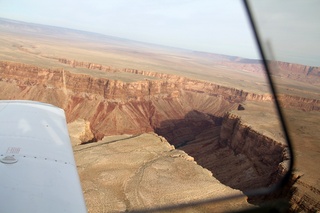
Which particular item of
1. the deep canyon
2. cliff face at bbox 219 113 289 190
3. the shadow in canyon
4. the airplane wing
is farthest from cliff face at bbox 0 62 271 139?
the airplane wing

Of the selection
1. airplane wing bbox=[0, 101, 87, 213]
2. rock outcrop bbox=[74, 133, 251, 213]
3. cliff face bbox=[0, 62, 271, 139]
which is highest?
airplane wing bbox=[0, 101, 87, 213]

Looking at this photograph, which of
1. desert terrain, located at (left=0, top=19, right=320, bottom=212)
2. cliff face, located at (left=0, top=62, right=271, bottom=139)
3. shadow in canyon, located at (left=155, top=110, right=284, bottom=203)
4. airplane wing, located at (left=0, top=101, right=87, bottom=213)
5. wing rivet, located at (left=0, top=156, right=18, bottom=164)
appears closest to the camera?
airplane wing, located at (left=0, top=101, right=87, bottom=213)

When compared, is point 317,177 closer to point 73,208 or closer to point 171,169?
point 171,169

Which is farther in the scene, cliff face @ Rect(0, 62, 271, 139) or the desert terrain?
cliff face @ Rect(0, 62, 271, 139)

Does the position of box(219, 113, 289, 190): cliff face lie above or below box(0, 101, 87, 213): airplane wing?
below

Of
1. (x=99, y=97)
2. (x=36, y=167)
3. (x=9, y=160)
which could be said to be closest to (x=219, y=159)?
(x=99, y=97)

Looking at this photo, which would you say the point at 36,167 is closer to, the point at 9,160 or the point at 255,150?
the point at 9,160

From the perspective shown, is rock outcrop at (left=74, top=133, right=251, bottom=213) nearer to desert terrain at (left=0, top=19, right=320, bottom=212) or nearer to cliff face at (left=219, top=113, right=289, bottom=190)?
desert terrain at (left=0, top=19, right=320, bottom=212)
